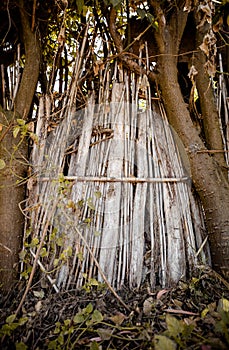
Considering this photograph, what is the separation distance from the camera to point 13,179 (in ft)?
4.86

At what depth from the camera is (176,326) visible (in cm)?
92

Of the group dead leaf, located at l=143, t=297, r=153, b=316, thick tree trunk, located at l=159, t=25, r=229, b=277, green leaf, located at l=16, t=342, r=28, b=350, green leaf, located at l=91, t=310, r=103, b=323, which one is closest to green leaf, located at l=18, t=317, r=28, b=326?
green leaf, located at l=16, t=342, r=28, b=350

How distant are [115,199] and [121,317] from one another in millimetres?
557

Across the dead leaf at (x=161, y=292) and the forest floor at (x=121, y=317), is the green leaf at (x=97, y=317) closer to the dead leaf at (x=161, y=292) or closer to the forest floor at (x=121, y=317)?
the forest floor at (x=121, y=317)

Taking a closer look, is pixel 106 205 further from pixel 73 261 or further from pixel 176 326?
pixel 176 326

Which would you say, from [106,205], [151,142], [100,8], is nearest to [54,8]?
[100,8]

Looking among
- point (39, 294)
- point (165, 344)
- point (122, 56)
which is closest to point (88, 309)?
point (39, 294)

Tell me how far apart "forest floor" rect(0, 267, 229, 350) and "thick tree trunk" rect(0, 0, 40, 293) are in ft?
0.46

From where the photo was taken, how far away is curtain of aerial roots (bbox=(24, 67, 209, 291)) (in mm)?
1402

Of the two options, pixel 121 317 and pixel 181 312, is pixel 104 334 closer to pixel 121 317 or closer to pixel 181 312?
pixel 121 317

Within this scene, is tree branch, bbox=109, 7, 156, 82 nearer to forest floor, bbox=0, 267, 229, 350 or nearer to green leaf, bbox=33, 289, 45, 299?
forest floor, bbox=0, 267, 229, 350

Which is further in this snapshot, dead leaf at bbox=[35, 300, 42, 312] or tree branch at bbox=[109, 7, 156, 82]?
tree branch at bbox=[109, 7, 156, 82]

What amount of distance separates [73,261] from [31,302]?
0.25 m

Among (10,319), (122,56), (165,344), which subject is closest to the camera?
(165,344)
